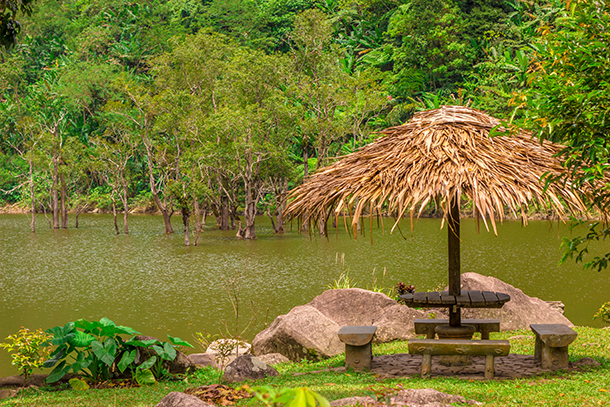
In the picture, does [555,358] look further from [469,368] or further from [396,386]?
[396,386]

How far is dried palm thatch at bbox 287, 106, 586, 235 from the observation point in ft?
18.6

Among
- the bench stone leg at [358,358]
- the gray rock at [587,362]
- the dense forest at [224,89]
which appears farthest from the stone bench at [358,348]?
the dense forest at [224,89]

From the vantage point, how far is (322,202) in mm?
6410

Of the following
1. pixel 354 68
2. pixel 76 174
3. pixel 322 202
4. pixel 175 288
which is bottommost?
pixel 175 288

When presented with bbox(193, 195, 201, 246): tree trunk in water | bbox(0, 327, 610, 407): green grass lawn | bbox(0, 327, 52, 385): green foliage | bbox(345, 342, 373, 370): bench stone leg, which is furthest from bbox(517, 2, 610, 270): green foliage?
bbox(193, 195, 201, 246): tree trunk in water

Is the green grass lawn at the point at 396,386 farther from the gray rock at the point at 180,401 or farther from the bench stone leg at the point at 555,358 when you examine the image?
the gray rock at the point at 180,401

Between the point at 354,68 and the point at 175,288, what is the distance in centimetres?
3621

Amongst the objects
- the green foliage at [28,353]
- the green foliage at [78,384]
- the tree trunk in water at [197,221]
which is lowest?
the green foliage at [78,384]

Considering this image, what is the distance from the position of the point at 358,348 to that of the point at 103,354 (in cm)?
284

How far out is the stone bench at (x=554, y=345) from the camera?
5.88 m

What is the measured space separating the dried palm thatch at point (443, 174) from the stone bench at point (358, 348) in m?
1.36

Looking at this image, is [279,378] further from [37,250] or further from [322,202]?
[37,250]

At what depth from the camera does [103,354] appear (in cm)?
632

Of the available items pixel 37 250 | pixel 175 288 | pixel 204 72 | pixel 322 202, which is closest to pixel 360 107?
pixel 204 72
